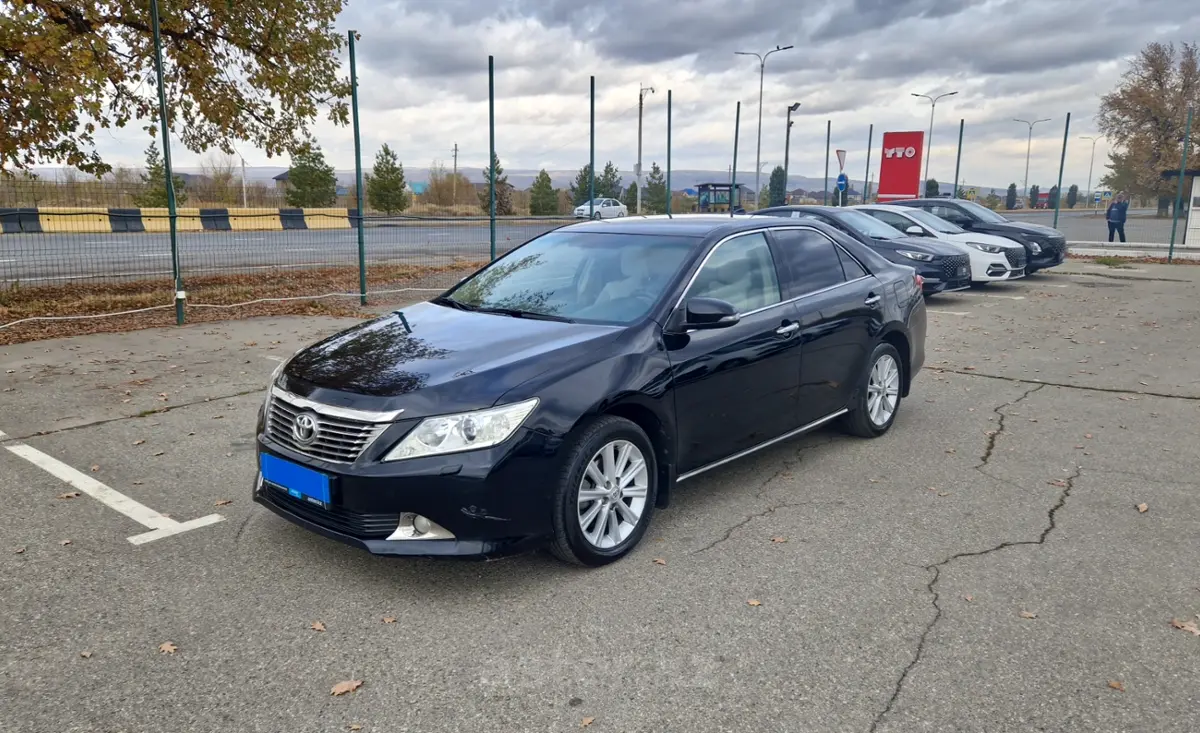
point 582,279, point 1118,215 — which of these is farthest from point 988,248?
point 1118,215

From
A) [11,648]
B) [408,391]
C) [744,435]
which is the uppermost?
[408,391]

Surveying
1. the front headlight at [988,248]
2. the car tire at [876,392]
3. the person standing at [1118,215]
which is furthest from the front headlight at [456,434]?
the person standing at [1118,215]

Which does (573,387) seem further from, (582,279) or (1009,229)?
(1009,229)

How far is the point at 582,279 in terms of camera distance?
4738mm

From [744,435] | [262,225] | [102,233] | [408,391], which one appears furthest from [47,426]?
[262,225]

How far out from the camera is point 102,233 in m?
17.1

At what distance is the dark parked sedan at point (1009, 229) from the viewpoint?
16219 millimetres

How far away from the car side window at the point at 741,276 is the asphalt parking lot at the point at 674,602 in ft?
3.61

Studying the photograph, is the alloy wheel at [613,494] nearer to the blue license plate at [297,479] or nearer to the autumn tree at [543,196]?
the blue license plate at [297,479]

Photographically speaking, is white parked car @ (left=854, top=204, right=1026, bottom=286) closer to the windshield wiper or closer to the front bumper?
the windshield wiper

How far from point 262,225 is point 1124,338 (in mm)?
17202

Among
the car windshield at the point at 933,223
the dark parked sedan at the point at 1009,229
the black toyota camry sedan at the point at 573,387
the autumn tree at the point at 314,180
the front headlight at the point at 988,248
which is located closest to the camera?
the black toyota camry sedan at the point at 573,387

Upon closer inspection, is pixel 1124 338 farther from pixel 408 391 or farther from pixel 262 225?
pixel 262 225

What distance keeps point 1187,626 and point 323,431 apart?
3549 mm
